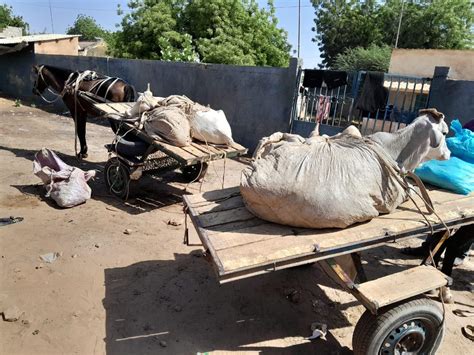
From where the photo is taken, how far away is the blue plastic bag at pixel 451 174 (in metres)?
3.12

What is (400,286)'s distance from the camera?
2.37m

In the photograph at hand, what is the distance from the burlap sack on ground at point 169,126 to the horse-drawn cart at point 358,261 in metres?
2.41

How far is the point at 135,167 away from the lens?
5.18 m

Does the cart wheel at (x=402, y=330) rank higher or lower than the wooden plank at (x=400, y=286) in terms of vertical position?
lower

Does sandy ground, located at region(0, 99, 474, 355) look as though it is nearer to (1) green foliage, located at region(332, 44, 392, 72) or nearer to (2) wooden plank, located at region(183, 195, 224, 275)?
(2) wooden plank, located at region(183, 195, 224, 275)

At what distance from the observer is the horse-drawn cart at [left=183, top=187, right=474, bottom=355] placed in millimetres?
2227

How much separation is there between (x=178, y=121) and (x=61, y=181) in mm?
1852

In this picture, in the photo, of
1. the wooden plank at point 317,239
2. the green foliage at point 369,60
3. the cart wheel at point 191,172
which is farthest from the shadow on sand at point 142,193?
the green foliage at point 369,60

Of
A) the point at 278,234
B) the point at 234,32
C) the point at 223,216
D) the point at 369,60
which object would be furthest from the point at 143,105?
the point at 369,60

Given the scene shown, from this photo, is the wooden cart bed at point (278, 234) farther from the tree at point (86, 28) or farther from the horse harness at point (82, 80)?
the tree at point (86, 28)

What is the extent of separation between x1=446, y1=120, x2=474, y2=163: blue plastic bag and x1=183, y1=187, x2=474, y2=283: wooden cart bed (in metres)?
0.49

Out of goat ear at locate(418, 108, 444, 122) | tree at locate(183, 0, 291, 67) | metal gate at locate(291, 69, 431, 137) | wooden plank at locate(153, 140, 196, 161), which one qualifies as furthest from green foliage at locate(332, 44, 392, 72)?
goat ear at locate(418, 108, 444, 122)

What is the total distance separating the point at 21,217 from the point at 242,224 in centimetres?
343

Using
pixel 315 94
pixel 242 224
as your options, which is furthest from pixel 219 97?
pixel 242 224
